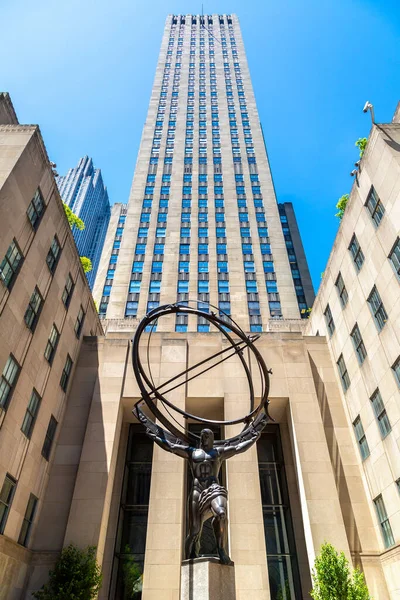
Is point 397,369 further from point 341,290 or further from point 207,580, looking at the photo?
point 207,580

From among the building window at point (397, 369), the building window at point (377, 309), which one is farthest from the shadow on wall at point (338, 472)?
the building window at point (377, 309)

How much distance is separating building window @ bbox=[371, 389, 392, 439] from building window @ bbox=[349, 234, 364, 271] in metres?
7.48

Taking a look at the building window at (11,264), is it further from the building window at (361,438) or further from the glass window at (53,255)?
the building window at (361,438)

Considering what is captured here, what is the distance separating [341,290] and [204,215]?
41909 mm

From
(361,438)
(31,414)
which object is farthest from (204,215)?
(31,414)

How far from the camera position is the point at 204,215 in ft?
212

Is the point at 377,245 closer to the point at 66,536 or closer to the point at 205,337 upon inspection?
the point at 205,337

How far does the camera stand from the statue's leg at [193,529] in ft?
37.3

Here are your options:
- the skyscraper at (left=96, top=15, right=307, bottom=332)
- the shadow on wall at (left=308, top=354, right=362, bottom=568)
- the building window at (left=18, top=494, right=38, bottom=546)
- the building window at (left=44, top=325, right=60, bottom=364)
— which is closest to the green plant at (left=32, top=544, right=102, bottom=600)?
the building window at (left=18, top=494, right=38, bottom=546)

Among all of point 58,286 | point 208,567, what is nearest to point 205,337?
point 58,286

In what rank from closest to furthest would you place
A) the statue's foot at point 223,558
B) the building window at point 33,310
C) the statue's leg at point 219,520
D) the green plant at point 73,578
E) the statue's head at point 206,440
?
the statue's foot at point 223,558
the statue's leg at point 219,520
the statue's head at point 206,440
the green plant at point 73,578
the building window at point 33,310

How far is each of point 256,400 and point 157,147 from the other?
6470 cm

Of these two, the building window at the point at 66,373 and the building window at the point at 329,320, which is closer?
the building window at the point at 66,373

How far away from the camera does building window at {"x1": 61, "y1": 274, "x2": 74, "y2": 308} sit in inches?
1008
